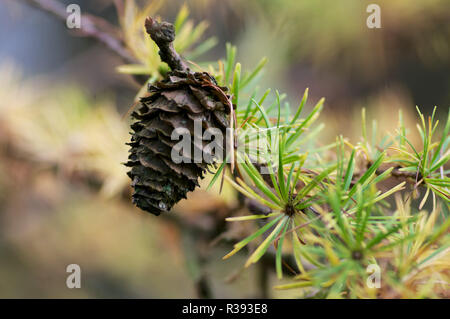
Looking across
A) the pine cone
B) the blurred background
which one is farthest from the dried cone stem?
the blurred background

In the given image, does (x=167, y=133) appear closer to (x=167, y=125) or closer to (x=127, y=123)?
(x=167, y=125)

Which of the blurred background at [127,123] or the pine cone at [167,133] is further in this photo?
the blurred background at [127,123]

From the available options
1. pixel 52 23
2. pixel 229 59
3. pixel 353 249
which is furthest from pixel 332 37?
pixel 52 23

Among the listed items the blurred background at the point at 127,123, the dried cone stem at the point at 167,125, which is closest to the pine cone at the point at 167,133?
the dried cone stem at the point at 167,125

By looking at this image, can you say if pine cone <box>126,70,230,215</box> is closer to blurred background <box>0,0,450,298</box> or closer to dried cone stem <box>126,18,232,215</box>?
dried cone stem <box>126,18,232,215</box>

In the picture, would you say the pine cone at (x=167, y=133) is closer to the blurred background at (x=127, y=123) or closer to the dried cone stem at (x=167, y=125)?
the dried cone stem at (x=167, y=125)

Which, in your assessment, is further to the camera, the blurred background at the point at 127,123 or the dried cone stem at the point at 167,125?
the blurred background at the point at 127,123
